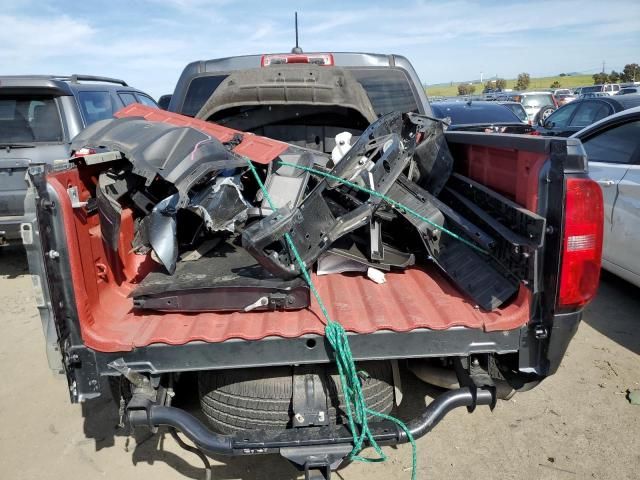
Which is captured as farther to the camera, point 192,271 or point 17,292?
point 17,292

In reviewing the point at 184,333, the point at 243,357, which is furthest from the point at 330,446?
the point at 184,333

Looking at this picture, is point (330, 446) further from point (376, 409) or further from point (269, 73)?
point (269, 73)

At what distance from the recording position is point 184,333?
2088 millimetres

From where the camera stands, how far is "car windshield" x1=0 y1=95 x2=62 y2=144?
18.7 feet

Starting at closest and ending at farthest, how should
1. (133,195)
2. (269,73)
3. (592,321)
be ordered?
(133,195), (269,73), (592,321)

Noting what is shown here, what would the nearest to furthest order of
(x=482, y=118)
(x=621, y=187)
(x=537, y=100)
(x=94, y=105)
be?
(x=621, y=187) < (x=94, y=105) < (x=482, y=118) < (x=537, y=100)

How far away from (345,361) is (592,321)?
138 inches

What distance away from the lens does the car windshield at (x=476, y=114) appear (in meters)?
9.23

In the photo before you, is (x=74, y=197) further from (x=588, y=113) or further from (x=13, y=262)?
(x=588, y=113)

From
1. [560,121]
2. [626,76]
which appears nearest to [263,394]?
[560,121]

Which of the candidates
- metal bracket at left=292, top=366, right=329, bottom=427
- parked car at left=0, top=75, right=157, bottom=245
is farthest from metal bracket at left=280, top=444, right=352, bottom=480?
parked car at left=0, top=75, right=157, bottom=245

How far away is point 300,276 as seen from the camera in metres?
2.34

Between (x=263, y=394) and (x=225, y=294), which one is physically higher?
(x=225, y=294)

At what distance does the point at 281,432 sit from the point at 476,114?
873cm
